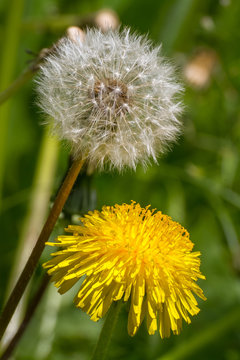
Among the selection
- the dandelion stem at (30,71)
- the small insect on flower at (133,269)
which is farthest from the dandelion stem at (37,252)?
the dandelion stem at (30,71)

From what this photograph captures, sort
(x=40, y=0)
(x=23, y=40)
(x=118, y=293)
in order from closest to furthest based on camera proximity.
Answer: (x=118, y=293) < (x=23, y=40) < (x=40, y=0)

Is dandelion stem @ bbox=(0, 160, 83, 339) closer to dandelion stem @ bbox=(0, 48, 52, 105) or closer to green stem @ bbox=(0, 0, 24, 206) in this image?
dandelion stem @ bbox=(0, 48, 52, 105)

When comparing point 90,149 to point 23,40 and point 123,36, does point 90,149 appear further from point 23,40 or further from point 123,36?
point 23,40

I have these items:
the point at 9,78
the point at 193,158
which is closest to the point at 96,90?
the point at 9,78

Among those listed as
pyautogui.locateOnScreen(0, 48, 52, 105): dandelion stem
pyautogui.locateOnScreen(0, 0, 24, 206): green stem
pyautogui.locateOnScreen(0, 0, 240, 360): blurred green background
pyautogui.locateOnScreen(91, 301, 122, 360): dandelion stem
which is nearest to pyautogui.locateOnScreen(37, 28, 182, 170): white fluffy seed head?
pyautogui.locateOnScreen(0, 48, 52, 105): dandelion stem

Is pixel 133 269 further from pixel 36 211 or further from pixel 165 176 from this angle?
pixel 165 176

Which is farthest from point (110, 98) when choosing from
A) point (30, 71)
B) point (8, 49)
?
point (8, 49)

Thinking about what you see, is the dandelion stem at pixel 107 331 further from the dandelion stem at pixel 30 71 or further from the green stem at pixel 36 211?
the green stem at pixel 36 211
